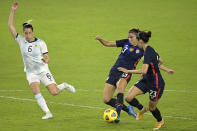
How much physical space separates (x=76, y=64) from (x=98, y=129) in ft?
37.5

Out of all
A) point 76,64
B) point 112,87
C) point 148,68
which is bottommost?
point 76,64

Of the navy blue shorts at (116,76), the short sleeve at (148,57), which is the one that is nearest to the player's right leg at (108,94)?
the navy blue shorts at (116,76)

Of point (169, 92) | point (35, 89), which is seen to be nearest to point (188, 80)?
point (169, 92)

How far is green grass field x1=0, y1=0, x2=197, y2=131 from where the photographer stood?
13484mm

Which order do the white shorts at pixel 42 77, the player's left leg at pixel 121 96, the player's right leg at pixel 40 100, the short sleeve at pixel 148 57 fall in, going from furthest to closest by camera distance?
the white shorts at pixel 42 77, the player's right leg at pixel 40 100, the player's left leg at pixel 121 96, the short sleeve at pixel 148 57

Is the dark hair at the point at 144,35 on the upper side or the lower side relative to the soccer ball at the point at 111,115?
upper

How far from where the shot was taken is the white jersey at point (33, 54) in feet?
44.9

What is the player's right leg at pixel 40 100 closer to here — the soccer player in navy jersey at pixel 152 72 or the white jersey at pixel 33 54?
the white jersey at pixel 33 54

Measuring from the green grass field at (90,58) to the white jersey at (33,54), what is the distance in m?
1.31

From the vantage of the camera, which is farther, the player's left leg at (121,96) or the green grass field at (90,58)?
the green grass field at (90,58)

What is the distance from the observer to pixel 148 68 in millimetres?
12016

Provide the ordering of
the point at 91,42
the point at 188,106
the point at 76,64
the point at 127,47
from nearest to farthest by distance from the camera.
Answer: the point at 127,47 → the point at 188,106 → the point at 76,64 → the point at 91,42

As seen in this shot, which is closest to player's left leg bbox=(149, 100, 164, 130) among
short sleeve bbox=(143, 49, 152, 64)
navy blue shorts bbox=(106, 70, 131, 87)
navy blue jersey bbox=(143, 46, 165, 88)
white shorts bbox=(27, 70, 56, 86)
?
navy blue jersey bbox=(143, 46, 165, 88)

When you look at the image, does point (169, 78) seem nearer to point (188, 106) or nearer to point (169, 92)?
point (169, 92)
